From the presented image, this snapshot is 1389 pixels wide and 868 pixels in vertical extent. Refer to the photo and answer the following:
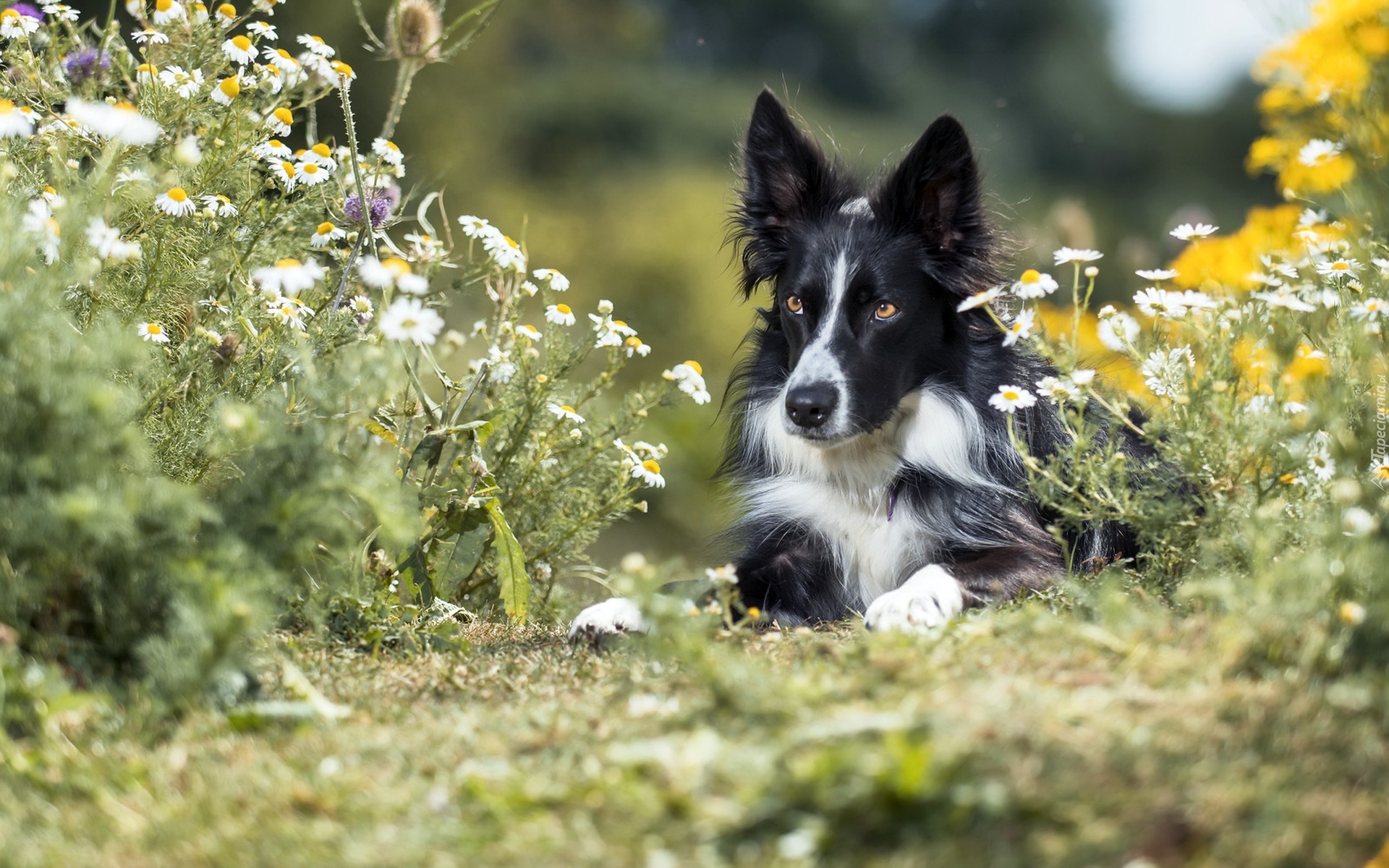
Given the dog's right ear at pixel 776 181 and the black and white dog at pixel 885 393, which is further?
the dog's right ear at pixel 776 181

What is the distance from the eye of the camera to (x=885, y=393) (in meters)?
3.67

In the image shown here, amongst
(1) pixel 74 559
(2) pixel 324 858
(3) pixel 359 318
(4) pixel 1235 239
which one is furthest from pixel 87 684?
(4) pixel 1235 239

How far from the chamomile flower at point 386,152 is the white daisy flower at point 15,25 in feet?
3.11

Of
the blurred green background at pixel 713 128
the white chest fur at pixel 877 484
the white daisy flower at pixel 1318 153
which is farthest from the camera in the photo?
the blurred green background at pixel 713 128

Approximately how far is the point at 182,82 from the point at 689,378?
5.27 feet

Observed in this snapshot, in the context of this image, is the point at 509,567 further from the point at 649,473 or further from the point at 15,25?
the point at 15,25

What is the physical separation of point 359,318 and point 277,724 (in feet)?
5.22

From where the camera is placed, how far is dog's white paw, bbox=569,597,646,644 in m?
3.25

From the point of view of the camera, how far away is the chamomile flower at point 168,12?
347 cm

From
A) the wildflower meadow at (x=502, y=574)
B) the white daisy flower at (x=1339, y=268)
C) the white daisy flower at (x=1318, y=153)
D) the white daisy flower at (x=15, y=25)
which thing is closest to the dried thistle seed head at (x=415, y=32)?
the wildflower meadow at (x=502, y=574)

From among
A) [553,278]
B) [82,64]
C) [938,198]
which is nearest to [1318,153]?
[938,198]

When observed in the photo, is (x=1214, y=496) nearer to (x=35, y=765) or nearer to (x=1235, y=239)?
(x=35, y=765)

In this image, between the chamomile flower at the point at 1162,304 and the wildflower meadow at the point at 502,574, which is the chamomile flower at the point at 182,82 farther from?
the chamomile flower at the point at 1162,304

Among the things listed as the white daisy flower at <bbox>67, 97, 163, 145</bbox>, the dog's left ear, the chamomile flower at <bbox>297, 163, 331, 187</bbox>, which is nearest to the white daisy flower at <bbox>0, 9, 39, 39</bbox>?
the chamomile flower at <bbox>297, 163, 331, 187</bbox>
